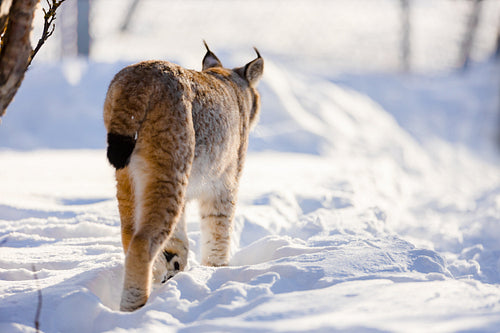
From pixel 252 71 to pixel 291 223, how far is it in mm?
1477

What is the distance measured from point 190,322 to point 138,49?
13656 mm

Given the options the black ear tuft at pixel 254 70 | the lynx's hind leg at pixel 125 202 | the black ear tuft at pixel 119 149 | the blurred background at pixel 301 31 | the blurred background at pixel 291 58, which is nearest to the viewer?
the black ear tuft at pixel 119 149

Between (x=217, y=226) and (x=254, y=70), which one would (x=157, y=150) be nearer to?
(x=217, y=226)

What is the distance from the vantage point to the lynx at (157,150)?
8.86 ft

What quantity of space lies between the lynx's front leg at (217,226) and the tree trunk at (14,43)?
168 centimetres

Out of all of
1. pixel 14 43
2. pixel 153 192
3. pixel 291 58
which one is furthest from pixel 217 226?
pixel 291 58

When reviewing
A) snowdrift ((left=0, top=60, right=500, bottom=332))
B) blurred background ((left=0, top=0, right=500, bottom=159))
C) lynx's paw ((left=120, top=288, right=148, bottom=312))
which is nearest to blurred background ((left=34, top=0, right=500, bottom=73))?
blurred background ((left=0, top=0, right=500, bottom=159))

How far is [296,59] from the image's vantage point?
16469 mm

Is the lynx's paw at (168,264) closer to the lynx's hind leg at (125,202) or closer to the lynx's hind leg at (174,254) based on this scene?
the lynx's hind leg at (174,254)

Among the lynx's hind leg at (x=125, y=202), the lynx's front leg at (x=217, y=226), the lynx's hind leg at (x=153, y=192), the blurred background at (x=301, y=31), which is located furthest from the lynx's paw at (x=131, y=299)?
the blurred background at (x=301, y=31)

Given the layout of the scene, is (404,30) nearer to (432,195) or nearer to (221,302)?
(432,195)

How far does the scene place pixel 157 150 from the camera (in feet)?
9.02

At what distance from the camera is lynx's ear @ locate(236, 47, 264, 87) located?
174 inches

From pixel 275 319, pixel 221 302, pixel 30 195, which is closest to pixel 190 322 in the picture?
pixel 221 302
